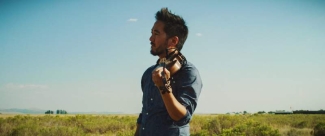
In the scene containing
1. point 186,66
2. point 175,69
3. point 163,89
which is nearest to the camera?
point 163,89

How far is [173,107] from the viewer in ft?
4.25

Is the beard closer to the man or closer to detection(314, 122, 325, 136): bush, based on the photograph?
the man

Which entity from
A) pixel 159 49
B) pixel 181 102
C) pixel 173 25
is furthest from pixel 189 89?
pixel 173 25

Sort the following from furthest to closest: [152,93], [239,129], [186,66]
A: [239,129] < [152,93] < [186,66]

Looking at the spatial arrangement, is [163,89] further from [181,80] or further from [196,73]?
[196,73]

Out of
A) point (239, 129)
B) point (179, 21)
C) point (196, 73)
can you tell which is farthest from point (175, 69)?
point (239, 129)

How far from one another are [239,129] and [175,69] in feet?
37.4

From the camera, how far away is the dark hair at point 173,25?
5.81 ft

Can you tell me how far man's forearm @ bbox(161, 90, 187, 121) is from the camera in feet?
4.15

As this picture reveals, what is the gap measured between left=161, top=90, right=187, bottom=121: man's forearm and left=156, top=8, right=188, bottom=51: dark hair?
60cm

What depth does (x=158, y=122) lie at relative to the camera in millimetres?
1615

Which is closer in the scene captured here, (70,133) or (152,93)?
(152,93)

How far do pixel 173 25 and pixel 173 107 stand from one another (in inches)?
29.0

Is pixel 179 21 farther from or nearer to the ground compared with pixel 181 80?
farther from the ground
